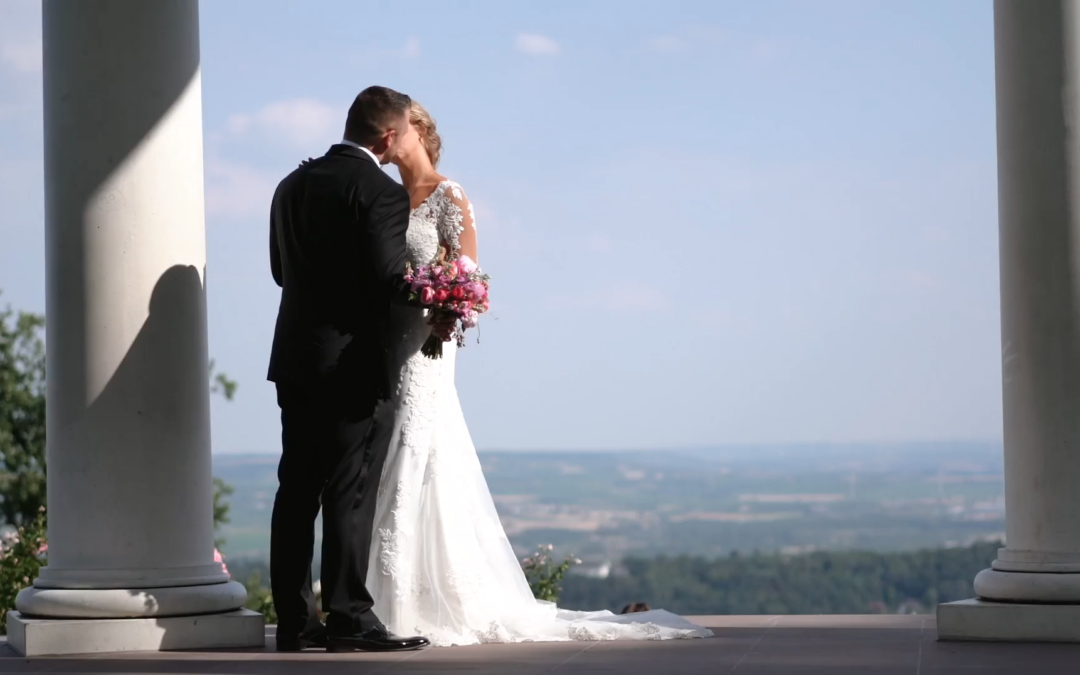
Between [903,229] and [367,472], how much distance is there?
641ft

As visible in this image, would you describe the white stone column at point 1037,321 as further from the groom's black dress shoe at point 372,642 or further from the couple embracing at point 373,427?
the groom's black dress shoe at point 372,642

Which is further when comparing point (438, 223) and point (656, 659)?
point (438, 223)

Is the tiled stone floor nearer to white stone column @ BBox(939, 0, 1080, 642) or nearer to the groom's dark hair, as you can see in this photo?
white stone column @ BBox(939, 0, 1080, 642)

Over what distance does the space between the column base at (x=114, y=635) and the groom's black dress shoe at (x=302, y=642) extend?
0.45 m

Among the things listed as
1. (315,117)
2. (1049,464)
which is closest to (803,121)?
(315,117)

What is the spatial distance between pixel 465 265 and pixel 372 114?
1297 mm

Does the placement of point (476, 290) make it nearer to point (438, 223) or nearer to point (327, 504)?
point (438, 223)

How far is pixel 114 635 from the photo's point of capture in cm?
973

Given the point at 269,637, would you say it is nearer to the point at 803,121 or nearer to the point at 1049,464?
the point at 1049,464

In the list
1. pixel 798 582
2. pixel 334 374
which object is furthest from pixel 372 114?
pixel 798 582

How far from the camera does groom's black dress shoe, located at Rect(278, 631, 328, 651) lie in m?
9.80

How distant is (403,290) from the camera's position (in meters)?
9.81

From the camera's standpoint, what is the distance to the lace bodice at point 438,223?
416 inches

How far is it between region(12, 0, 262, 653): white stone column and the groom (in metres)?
0.78
